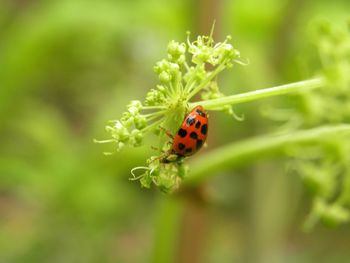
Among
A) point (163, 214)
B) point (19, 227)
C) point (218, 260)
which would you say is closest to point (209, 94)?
point (163, 214)

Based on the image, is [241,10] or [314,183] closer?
[314,183]

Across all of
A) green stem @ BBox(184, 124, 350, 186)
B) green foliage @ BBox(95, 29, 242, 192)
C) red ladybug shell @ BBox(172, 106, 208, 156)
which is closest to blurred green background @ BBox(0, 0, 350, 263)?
green stem @ BBox(184, 124, 350, 186)

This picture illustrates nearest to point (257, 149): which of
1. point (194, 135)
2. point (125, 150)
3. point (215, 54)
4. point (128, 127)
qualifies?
point (194, 135)

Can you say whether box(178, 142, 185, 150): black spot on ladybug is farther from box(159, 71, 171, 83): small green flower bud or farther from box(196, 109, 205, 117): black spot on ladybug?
box(159, 71, 171, 83): small green flower bud

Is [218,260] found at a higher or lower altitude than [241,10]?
Answer: lower

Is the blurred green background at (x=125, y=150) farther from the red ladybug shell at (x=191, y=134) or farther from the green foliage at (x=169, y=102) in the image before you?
the green foliage at (x=169, y=102)

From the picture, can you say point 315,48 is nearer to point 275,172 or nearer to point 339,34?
point 339,34
